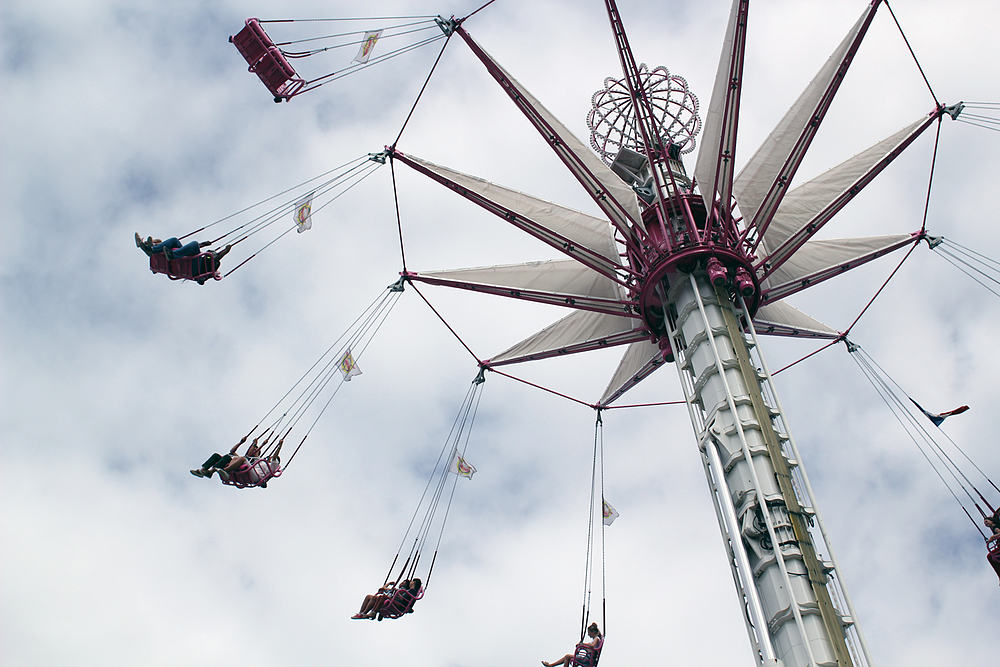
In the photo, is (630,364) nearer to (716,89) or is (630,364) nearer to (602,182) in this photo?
(602,182)

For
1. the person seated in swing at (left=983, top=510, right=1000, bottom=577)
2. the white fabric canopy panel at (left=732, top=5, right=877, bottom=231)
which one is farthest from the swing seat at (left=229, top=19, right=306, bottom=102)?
the person seated in swing at (left=983, top=510, right=1000, bottom=577)

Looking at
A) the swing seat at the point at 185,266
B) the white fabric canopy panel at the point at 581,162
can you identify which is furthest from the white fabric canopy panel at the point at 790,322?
the swing seat at the point at 185,266

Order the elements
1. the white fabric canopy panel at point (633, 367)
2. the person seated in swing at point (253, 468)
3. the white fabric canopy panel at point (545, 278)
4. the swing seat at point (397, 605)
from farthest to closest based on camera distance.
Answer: the white fabric canopy panel at point (633, 367), the white fabric canopy panel at point (545, 278), the swing seat at point (397, 605), the person seated in swing at point (253, 468)

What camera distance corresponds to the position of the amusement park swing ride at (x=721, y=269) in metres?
21.9

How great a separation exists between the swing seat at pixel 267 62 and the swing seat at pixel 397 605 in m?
17.2

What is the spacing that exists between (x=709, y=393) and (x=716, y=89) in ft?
35.7

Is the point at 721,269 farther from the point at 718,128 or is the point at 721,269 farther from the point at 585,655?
the point at 585,655

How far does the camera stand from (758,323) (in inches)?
1231

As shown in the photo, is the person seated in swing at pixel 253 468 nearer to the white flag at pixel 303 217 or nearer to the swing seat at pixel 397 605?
the swing seat at pixel 397 605

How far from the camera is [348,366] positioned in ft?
103

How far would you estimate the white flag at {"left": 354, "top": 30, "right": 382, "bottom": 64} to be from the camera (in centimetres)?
2811

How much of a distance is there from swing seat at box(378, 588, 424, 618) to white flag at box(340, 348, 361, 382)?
843cm

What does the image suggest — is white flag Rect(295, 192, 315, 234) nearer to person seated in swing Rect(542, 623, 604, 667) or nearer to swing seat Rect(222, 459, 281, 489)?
swing seat Rect(222, 459, 281, 489)

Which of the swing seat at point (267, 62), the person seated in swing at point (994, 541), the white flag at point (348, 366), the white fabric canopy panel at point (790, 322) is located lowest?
the person seated in swing at point (994, 541)
